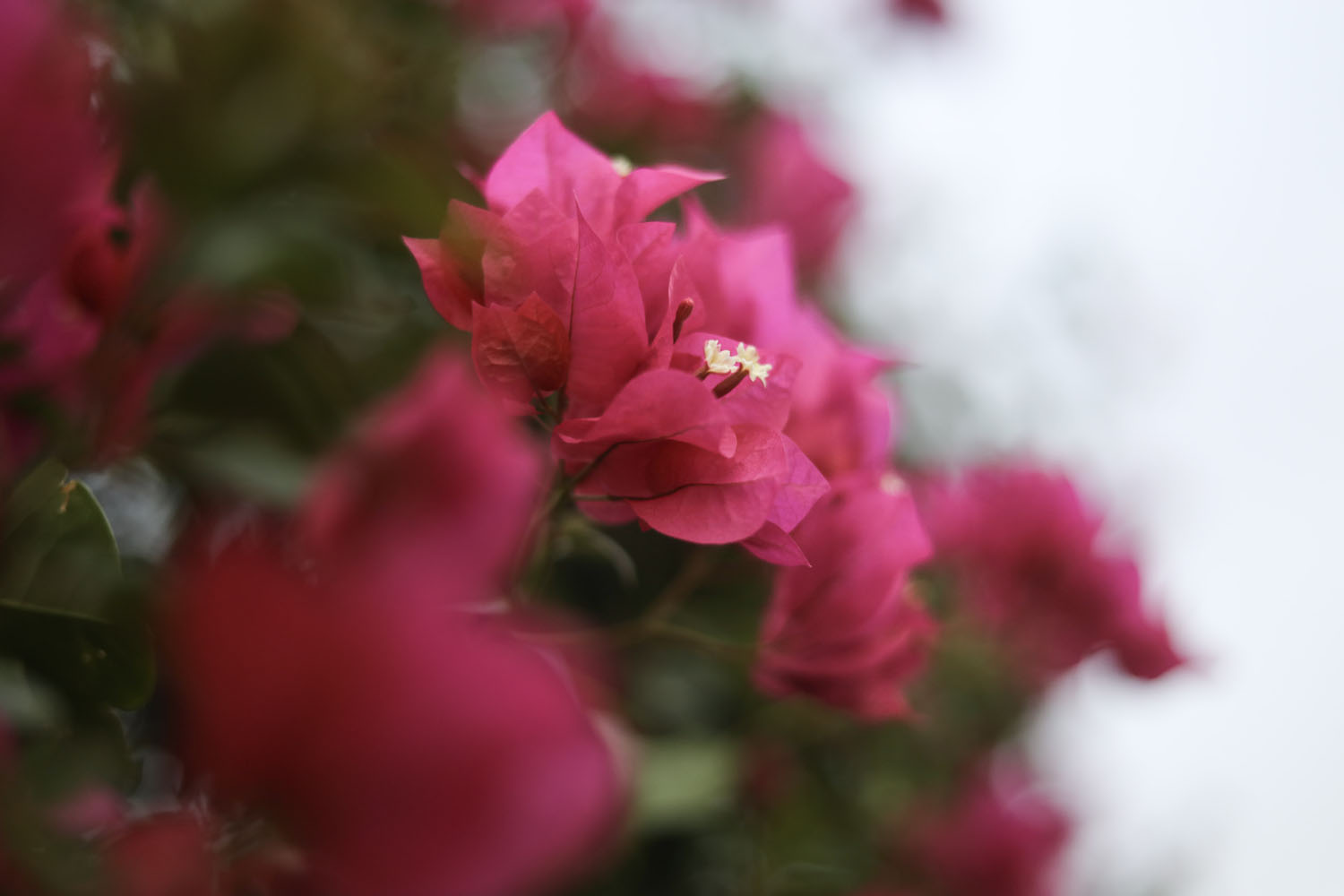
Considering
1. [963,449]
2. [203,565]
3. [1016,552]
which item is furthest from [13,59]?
[963,449]

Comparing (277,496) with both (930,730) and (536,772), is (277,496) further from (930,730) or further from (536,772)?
(930,730)

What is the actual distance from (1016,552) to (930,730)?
215mm

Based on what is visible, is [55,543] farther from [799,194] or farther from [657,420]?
[799,194]

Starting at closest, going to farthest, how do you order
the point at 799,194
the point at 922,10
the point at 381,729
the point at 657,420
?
the point at 381,729 < the point at 657,420 < the point at 799,194 < the point at 922,10

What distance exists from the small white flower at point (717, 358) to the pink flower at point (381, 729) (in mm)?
125

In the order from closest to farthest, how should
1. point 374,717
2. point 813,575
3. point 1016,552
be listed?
1. point 374,717
2. point 813,575
3. point 1016,552

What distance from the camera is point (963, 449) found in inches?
36.6

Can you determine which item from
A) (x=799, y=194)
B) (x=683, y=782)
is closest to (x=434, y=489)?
(x=683, y=782)

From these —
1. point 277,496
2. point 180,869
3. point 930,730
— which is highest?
point 180,869

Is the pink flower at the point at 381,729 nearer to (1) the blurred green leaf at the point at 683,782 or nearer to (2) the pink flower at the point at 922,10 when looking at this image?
(1) the blurred green leaf at the point at 683,782

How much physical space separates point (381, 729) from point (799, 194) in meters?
0.67

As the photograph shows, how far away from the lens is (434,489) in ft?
0.64

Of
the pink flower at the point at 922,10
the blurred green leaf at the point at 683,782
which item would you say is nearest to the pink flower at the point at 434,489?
the blurred green leaf at the point at 683,782

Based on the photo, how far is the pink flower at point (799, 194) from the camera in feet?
2.42
